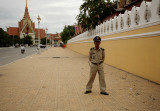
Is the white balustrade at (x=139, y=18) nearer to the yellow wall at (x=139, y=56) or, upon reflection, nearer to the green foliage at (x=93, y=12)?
the yellow wall at (x=139, y=56)

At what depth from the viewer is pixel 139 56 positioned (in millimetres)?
7297

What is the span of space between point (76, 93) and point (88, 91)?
38 cm

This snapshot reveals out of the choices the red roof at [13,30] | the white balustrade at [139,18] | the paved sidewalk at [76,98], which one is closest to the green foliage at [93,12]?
the white balustrade at [139,18]

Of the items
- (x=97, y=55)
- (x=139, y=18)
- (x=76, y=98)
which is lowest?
(x=76, y=98)

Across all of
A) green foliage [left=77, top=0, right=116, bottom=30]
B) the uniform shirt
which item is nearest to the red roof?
green foliage [left=77, top=0, right=116, bottom=30]

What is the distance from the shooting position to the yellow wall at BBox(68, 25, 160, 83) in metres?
6.14

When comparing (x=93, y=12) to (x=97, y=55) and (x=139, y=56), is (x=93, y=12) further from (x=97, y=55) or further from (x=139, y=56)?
(x=97, y=55)

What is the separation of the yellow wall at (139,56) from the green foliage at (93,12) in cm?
710

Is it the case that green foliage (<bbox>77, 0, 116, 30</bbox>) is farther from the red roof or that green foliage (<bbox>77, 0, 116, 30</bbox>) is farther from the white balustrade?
the red roof

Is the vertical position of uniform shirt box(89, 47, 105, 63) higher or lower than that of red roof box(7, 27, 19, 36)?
lower

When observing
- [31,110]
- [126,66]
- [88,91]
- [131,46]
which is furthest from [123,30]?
[31,110]

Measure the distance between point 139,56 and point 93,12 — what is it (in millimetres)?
10954

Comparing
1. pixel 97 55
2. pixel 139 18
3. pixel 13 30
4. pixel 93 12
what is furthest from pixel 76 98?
pixel 13 30

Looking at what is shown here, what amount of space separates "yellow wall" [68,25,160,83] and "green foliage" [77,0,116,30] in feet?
23.3
